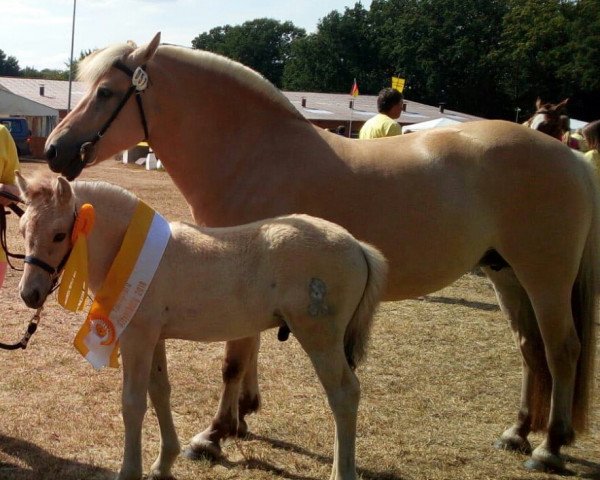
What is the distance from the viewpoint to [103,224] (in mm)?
3191

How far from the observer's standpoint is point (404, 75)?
2613 inches

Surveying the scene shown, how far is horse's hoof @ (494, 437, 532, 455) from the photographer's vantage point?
4391mm

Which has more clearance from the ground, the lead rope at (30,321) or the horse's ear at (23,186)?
the horse's ear at (23,186)

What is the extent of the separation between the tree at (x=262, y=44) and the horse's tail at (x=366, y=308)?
268 feet

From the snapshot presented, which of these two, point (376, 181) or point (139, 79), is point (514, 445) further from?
point (139, 79)

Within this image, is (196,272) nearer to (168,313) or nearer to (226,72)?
(168,313)

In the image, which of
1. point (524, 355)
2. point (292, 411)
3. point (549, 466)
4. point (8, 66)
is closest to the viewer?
point (549, 466)

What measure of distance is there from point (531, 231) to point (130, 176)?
2176 cm

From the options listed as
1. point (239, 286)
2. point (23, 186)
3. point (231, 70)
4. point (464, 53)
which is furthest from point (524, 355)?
point (464, 53)

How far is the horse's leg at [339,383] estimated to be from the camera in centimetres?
317

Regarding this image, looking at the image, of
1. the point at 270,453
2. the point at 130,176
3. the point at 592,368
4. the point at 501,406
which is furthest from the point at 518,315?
the point at 130,176

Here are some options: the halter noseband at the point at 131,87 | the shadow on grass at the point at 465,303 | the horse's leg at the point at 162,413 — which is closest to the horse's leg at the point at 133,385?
the horse's leg at the point at 162,413

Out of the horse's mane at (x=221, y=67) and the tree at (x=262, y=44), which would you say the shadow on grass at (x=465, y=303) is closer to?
the horse's mane at (x=221, y=67)

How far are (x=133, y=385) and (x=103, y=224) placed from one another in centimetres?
75
